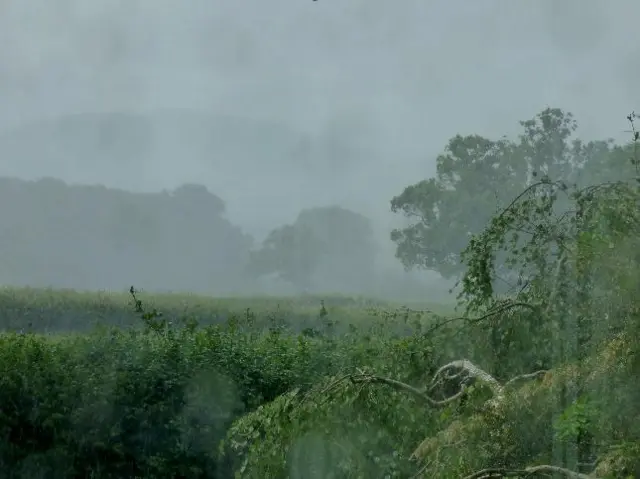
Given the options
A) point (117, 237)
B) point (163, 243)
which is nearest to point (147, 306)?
point (117, 237)

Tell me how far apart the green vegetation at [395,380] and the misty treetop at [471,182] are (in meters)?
3.35

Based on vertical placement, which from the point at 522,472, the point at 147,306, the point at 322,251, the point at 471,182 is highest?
the point at 471,182

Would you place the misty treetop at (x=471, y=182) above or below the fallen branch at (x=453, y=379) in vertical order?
above

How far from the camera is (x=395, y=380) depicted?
348 centimetres

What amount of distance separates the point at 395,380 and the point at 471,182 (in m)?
7.59

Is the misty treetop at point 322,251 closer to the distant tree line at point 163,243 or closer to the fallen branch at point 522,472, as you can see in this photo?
the distant tree line at point 163,243

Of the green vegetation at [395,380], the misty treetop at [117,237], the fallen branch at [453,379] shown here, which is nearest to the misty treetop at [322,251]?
the misty treetop at [117,237]

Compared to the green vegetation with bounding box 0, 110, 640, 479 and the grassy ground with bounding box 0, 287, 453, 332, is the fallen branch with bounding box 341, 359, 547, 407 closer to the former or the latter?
the green vegetation with bounding box 0, 110, 640, 479

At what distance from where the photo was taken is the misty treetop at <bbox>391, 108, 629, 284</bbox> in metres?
9.83

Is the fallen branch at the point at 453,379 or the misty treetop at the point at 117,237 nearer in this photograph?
the fallen branch at the point at 453,379

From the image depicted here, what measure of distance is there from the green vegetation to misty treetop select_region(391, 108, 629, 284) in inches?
132

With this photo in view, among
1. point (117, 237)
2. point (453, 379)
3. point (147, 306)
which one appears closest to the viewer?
point (453, 379)

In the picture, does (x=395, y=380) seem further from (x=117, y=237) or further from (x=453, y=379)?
(x=117, y=237)

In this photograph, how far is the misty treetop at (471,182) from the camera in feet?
32.2
